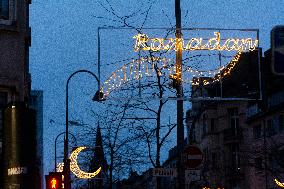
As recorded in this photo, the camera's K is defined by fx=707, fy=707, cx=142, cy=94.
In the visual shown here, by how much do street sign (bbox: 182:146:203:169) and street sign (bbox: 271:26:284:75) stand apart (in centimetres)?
1136

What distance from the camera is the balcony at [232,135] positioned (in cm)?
6896

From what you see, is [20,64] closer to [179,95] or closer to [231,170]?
[179,95]

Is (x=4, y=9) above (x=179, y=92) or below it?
above

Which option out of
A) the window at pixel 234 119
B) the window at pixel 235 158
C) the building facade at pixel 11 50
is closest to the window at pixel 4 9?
the building facade at pixel 11 50

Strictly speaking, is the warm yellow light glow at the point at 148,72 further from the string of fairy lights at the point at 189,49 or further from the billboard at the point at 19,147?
the billboard at the point at 19,147

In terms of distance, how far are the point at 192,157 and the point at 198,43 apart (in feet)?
9.63

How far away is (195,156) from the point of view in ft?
52.5

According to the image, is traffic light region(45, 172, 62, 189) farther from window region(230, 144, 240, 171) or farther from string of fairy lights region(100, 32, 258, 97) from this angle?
window region(230, 144, 240, 171)

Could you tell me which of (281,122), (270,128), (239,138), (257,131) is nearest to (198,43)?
(281,122)

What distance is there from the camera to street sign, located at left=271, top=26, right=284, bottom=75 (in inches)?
174

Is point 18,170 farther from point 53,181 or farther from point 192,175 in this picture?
point 53,181

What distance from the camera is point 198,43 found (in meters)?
17.2

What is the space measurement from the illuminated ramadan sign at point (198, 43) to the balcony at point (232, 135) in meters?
51.8

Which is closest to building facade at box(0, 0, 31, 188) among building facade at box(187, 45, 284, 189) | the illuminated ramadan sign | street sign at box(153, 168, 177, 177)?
the illuminated ramadan sign
